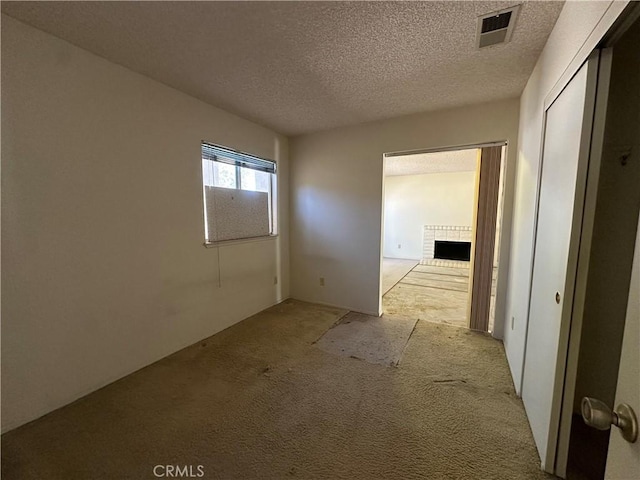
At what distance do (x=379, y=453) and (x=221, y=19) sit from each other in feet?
8.44

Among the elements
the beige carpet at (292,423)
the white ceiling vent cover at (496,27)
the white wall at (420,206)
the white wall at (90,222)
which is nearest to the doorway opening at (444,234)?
the white wall at (420,206)

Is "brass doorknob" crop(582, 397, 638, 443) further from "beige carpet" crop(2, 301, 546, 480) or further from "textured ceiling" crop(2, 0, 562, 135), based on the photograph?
"textured ceiling" crop(2, 0, 562, 135)

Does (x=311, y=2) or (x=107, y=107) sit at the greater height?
(x=311, y=2)

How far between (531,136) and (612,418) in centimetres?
212

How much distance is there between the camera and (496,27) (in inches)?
61.7

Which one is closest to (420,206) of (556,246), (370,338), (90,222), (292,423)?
(370,338)

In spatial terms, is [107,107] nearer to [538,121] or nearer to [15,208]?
[15,208]

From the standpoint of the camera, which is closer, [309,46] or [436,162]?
[309,46]

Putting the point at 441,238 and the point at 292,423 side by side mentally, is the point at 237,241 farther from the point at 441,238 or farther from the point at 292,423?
the point at 441,238

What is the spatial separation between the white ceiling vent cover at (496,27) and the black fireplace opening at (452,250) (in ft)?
19.3

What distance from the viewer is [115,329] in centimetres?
204

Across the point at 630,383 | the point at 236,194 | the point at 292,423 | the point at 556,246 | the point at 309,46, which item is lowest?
the point at 292,423

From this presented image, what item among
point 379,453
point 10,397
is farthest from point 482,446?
point 10,397

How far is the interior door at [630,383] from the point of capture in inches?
20.1
